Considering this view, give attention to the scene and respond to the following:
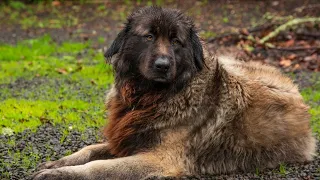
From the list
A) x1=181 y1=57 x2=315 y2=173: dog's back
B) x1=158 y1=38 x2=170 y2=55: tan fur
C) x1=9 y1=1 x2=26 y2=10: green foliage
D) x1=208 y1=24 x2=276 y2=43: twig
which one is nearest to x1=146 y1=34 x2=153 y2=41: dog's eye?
x1=158 y1=38 x2=170 y2=55: tan fur

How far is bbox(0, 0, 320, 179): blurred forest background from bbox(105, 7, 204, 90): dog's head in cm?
115

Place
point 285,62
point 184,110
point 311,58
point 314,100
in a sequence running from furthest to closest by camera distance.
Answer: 1. point 311,58
2. point 285,62
3. point 314,100
4. point 184,110

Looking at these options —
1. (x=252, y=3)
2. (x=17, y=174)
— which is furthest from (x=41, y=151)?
(x=252, y=3)

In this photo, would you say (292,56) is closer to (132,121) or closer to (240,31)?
(240,31)

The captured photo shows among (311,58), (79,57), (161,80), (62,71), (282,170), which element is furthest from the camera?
(79,57)

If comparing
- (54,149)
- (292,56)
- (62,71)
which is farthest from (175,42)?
(292,56)

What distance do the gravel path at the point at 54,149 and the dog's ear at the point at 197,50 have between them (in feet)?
3.85

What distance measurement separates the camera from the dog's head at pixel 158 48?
17.2 ft

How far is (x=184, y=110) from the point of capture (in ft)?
17.6

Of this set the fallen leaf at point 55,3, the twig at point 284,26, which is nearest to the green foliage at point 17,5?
the fallen leaf at point 55,3

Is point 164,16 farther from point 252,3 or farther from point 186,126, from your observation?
point 252,3

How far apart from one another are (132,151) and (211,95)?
100 cm

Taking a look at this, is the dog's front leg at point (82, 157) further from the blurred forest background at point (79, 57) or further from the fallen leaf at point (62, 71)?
the fallen leaf at point (62, 71)

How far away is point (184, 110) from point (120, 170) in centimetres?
92
